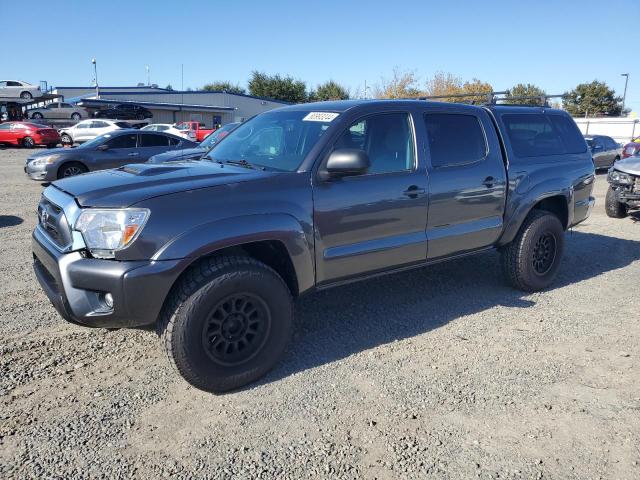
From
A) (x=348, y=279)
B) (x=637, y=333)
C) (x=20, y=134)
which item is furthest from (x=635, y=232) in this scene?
(x=20, y=134)

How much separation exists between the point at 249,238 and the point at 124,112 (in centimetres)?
3703

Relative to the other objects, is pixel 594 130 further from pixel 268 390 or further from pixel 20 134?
pixel 268 390

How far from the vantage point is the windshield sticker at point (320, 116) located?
3875mm

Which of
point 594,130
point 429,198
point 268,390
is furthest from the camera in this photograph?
point 594,130

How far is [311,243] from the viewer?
3512mm

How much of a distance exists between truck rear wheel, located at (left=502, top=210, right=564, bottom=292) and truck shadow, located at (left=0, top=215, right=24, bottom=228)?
7174 millimetres

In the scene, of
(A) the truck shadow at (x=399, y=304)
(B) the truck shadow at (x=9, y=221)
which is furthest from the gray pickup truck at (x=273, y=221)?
(B) the truck shadow at (x=9, y=221)

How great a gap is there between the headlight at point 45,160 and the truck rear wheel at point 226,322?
9987mm

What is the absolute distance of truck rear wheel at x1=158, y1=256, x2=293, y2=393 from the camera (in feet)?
10.0

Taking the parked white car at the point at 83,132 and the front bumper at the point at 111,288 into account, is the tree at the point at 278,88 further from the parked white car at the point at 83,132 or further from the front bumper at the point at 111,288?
the front bumper at the point at 111,288

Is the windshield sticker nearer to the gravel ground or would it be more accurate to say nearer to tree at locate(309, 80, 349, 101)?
the gravel ground

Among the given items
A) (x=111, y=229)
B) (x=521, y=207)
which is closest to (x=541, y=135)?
(x=521, y=207)

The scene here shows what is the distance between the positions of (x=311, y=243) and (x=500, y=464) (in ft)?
5.73

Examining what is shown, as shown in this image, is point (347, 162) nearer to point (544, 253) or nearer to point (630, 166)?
point (544, 253)
